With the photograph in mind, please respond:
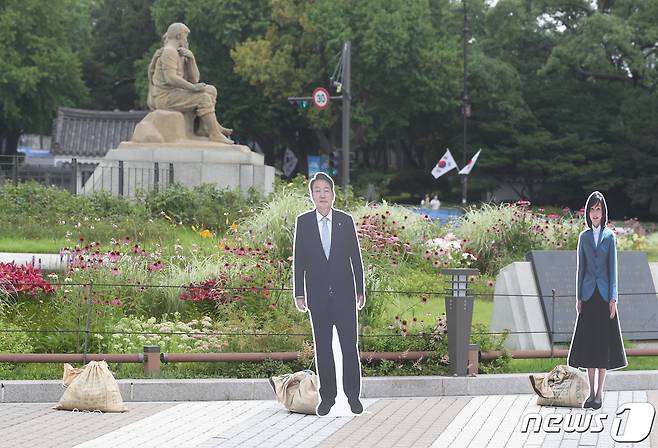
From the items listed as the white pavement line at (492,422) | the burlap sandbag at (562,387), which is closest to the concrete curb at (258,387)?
the white pavement line at (492,422)

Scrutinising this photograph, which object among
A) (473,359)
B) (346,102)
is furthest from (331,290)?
(346,102)

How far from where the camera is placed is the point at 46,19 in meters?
65.0

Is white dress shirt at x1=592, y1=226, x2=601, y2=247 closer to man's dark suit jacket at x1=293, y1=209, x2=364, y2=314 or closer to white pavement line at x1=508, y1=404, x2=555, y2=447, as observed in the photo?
white pavement line at x1=508, y1=404, x2=555, y2=447

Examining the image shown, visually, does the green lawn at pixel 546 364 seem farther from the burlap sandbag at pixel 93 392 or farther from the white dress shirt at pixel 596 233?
the burlap sandbag at pixel 93 392

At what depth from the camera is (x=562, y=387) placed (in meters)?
13.0

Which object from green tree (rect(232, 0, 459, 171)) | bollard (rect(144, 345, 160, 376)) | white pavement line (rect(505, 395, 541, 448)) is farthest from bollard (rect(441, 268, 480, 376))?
green tree (rect(232, 0, 459, 171))

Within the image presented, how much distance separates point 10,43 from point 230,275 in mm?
49380

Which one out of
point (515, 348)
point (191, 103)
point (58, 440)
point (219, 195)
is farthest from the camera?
point (191, 103)

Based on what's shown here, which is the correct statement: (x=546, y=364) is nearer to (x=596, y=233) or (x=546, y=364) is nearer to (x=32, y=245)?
(x=596, y=233)

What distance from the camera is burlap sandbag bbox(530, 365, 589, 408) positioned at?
12844 millimetres

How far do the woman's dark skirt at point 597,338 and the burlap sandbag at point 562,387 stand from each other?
1.08 ft

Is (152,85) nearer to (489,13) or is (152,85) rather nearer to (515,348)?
(515,348)

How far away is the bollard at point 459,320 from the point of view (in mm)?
14125

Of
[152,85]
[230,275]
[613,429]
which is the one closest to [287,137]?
[152,85]
